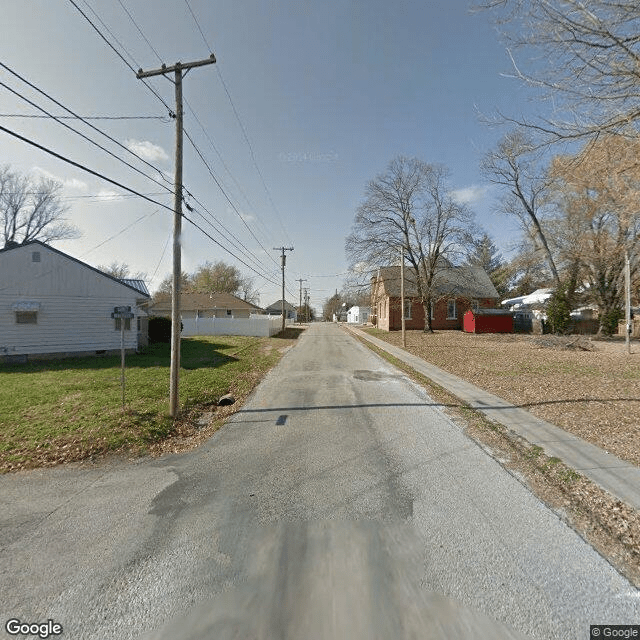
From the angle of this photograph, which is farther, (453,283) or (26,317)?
(453,283)

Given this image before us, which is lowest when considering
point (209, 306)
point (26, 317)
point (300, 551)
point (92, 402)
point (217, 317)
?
point (300, 551)

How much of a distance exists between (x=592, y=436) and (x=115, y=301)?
60.3 feet

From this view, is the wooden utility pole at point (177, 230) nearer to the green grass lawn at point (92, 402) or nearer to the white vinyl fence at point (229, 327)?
the green grass lawn at point (92, 402)

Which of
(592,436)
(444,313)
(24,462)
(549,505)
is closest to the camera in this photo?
(549,505)

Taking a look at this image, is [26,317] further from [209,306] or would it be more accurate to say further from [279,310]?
[279,310]

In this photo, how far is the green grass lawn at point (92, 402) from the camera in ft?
16.8

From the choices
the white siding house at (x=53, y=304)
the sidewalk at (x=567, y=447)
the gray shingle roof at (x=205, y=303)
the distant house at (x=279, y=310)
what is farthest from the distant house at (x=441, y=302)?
the distant house at (x=279, y=310)

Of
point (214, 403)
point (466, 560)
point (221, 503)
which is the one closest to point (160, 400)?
point (214, 403)

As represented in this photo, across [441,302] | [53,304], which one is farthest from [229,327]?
[441,302]

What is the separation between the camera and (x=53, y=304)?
1431 cm

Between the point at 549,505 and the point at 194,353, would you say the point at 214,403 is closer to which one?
the point at 549,505

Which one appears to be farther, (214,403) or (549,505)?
(214,403)

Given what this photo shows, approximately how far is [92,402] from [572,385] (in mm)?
12472

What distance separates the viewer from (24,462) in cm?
465
